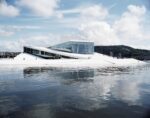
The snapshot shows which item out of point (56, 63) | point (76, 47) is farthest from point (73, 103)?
point (76, 47)

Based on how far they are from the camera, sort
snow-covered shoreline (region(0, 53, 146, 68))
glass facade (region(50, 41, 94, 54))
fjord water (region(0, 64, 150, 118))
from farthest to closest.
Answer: glass facade (region(50, 41, 94, 54)) < snow-covered shoreline (region(0, 53, 146, 68)) < fjord water (region(0, 64, 150, 118))

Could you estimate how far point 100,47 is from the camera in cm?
15262

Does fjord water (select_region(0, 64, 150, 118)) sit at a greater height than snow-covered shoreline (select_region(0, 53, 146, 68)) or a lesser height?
lesser

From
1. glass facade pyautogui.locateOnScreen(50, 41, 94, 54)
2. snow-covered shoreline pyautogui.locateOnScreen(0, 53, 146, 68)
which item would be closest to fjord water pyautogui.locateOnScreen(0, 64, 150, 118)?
snow-covered shoreline pyautogui.locateOnScreen(0, 53, 146, 68)

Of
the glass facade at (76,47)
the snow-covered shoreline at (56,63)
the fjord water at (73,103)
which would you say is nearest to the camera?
the fjord water at (73,103)

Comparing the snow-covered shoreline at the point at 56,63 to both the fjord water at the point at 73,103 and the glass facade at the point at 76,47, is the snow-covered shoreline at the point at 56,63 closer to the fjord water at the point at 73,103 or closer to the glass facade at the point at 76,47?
the glass facade at the point at 76,47

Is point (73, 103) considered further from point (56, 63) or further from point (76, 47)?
point (76, 47)

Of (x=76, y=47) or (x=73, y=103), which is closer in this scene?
(x=73, y=103)

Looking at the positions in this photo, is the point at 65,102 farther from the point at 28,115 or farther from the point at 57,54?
the point at 57,54

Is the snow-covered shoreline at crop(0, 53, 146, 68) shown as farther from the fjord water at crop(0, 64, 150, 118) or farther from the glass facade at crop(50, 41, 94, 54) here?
the fjord water at crop(0, 64, 150, 118)

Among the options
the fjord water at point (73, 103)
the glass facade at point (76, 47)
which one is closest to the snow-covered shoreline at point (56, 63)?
the glass facade at point (76, 47)

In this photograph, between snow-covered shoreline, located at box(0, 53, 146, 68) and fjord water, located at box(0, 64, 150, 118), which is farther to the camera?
snow-covered shoreline, located at box(0, 53, 146, 68)

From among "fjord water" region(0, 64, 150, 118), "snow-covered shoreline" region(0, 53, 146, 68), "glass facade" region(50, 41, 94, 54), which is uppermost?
"glass facade" region(50, 41, 94, 54)

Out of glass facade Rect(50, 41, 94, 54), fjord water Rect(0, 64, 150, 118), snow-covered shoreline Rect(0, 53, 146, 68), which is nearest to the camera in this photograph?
fjord water Rect(0, 64, 150, 118)
